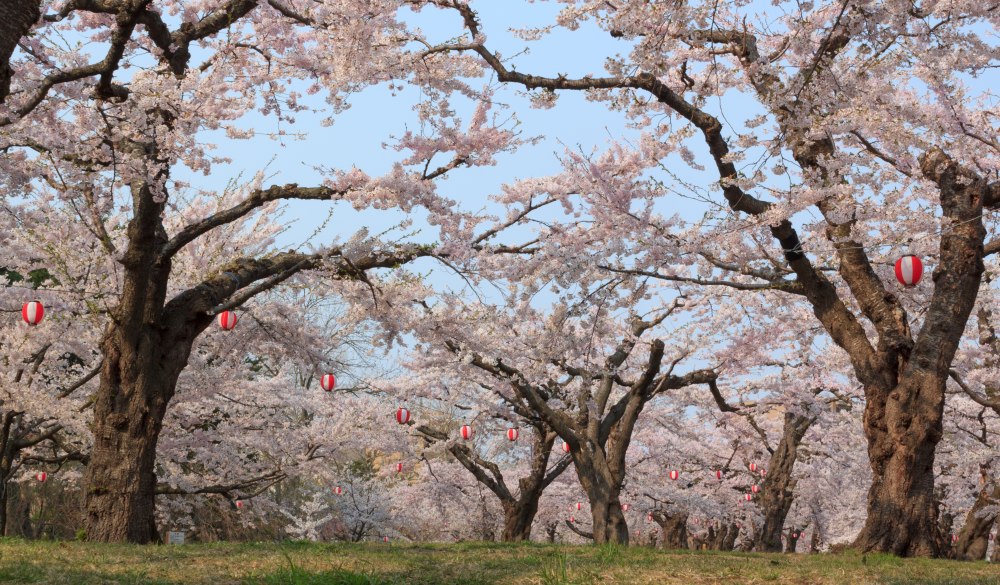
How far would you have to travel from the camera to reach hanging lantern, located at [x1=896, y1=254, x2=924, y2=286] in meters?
7.83

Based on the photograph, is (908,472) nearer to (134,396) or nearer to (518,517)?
(134,396)

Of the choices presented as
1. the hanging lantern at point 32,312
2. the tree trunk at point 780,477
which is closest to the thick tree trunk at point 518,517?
the tree trunk at point 780,477

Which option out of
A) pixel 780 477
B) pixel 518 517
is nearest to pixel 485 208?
pixel 518 517

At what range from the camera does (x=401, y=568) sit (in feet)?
17.2

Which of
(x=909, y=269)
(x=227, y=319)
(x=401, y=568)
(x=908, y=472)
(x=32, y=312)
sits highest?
(x=909, y=269)

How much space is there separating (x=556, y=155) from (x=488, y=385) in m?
5.34

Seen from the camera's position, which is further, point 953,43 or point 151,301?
point 151,301

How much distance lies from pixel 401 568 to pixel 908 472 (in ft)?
16.4

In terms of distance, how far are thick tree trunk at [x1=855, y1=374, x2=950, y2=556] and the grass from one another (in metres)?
0.69

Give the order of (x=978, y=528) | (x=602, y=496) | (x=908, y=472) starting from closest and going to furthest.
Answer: (x=908, y=472) → (x=602, y=496) → (x=978, y=528)

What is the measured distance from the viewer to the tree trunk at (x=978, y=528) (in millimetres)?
14836

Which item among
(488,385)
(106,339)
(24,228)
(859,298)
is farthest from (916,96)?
(24,228)

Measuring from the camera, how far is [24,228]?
11219 mm

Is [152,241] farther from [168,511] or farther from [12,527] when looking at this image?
[12,527]
